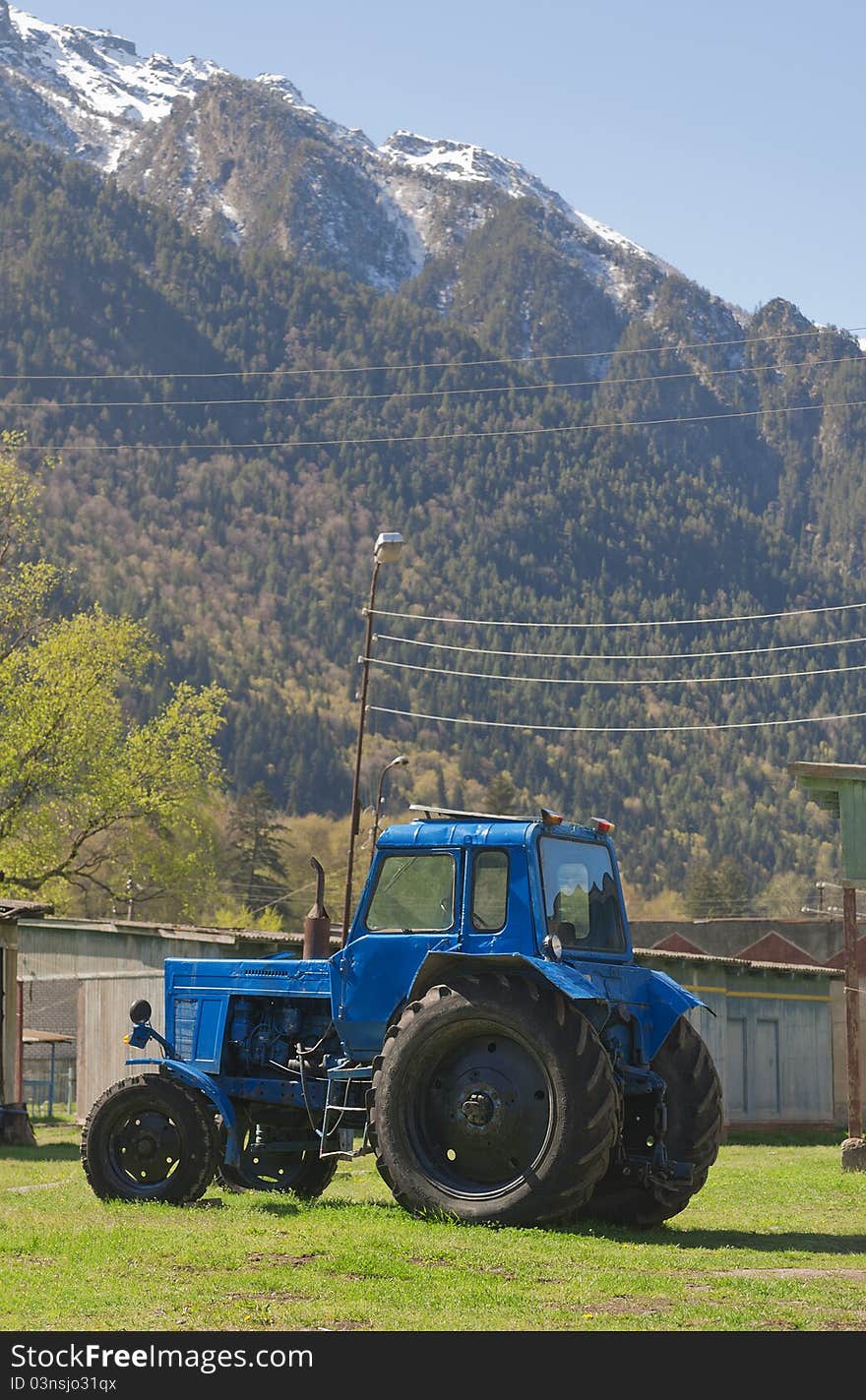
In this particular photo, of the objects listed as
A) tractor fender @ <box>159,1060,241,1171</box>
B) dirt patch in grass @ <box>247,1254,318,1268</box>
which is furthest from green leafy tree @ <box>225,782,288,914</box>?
dirt patch in grass @ <box>247,1254,318,1268</box>

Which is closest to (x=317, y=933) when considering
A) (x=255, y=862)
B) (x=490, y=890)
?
(x=490, y=890)

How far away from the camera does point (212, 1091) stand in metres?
15.4

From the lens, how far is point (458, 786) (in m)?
194

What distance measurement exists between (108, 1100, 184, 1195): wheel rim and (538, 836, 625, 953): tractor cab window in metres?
3.71

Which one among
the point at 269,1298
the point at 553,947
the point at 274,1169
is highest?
the point at 553,947

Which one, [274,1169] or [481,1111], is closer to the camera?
[481,1111]

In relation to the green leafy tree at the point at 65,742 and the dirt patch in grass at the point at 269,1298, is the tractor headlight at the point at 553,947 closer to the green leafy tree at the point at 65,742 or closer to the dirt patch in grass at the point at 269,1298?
the dirt patch in grass at the point at 269,1298

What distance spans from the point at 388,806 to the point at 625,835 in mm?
27493

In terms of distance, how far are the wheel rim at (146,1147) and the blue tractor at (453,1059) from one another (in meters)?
0.02

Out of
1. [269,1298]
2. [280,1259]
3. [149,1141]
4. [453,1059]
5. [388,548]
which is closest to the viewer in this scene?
[269,1298]

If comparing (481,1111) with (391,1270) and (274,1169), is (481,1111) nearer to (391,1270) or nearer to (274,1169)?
(391,1270)

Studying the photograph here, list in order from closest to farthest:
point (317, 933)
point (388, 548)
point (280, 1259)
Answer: point (280, 1259) < point (317, 933) < point (388, 548)

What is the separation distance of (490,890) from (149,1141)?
3642 millimetres

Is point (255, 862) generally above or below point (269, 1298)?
above
